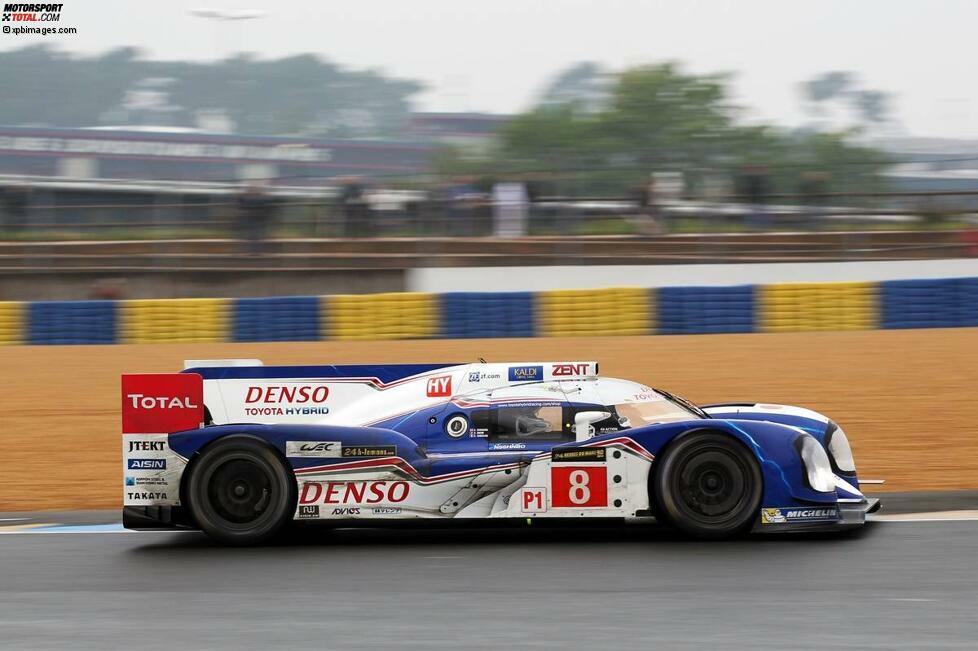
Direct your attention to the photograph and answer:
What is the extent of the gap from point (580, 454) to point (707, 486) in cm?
71

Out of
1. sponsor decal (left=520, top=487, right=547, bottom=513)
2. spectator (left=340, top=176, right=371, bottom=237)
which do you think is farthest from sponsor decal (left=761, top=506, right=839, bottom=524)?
spectator (left=340, top=176, right=371, bottom=237)

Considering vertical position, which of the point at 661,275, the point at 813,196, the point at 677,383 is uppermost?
the point at 813,196

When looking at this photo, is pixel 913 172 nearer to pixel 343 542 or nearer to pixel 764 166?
pixel 764 166

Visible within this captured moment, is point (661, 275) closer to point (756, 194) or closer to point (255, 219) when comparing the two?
point (756, 194)

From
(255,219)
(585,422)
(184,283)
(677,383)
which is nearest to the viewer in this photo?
(585,422)

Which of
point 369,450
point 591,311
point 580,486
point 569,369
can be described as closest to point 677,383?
point 591,311

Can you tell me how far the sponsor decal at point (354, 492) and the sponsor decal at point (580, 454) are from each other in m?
0.86

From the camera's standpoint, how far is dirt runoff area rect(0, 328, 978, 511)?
9500 millimetres

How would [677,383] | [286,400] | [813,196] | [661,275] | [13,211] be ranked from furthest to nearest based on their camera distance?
[13,211] < [813,196] < [661,275] < [677,383] < [286,400]

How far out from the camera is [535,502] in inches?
260

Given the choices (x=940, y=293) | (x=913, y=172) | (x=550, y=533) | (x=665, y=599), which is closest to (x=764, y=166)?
(x=913, y=172)

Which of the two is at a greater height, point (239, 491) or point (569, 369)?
point (569, 369)

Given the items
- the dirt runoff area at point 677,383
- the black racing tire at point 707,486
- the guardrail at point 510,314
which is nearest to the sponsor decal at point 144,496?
the dirt runoff area at point 677,383

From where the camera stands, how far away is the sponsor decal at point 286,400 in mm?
7406
